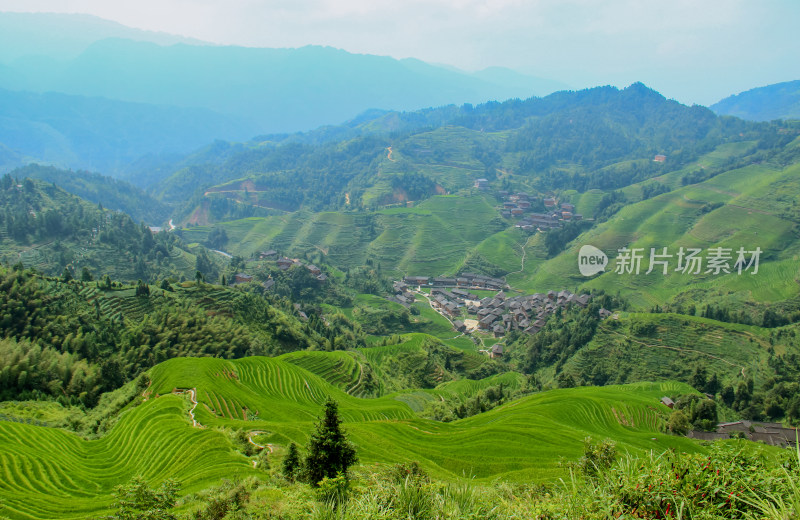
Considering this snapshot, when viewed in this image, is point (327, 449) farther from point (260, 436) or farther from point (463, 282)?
point (463, 282)

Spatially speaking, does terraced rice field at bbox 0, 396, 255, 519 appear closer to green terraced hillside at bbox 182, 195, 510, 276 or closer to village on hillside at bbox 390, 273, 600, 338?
village on hillside at bbox 390, 273, 600, 338

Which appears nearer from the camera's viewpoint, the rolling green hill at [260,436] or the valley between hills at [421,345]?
the valley between hills at [421,345]

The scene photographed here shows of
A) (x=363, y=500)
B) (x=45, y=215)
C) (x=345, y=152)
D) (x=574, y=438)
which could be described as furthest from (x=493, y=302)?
(x=345, y=152)

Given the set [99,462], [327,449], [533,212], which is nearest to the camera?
[327,449]

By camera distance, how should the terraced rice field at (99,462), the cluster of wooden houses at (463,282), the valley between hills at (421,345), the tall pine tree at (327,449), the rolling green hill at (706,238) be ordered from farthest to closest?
the cluster of wooden houses at (463,282) < the rolling green hill at (706,238) < the tall pine tree at (327,449) < the terraced rice field at (99,462) < the valley between hills at (421,345)

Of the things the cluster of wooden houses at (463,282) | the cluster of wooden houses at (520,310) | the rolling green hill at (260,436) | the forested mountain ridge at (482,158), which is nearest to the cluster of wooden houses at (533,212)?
the forested mountain ridge at (482,158)

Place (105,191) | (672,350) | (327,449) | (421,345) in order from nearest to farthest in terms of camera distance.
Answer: (327,449) → (672,350) → (421,345) → (105,191)

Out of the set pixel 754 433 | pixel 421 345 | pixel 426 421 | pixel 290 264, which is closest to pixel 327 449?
pixel 426 421

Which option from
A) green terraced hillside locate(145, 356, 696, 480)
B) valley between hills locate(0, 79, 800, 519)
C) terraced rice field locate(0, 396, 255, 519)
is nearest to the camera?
valley between hills locate(0, 79, 800, 519)

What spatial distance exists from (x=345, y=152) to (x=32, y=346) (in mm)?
136239

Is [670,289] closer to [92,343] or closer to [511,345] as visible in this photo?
[511,345]

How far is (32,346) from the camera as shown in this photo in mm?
28969

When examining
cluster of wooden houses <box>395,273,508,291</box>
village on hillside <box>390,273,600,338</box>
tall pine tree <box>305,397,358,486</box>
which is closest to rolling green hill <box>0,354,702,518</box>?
tall pine tree <box>305,397,358,486</box>

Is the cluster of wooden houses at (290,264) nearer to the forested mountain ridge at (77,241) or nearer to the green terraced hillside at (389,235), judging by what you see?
the green terraced hillside at (389,235)
